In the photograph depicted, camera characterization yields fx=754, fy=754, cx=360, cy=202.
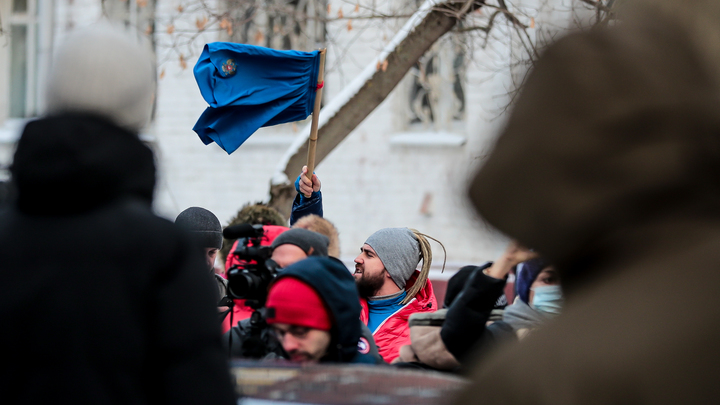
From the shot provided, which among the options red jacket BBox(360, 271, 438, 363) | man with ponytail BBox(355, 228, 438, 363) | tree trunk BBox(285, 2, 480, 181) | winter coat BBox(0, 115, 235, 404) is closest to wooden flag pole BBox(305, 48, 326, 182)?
man with ponytail BBox(355, 228, 438, 363)

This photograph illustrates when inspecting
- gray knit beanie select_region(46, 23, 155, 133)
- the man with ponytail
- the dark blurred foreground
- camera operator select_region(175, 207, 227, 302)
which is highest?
gray knit beanie select_region(46, 23, 155, 133)

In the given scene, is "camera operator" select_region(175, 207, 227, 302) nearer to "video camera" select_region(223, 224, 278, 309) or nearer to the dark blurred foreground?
"video camera" select_region(223, 224, 278, 309)

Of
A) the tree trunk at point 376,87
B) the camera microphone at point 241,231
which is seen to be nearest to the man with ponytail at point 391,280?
the camera microphone at point 241,231

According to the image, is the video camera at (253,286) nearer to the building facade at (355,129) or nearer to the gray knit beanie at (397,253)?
the gray knit beanie at (397,253)

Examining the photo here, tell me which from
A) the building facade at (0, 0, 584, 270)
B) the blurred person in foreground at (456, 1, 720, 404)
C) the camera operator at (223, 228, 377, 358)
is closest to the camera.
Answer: the blurred person in foreground at (456, 1, 720, 404)

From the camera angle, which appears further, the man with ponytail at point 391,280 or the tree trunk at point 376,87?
Answer: the tree trunk at point 376,87

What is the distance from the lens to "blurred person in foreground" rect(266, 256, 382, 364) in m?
2.34

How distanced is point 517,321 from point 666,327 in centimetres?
160

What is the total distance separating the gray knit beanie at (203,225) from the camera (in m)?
3.82

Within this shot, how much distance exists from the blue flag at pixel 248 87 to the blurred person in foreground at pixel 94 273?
335 cm

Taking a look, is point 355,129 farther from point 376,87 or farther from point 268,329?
point 268,329

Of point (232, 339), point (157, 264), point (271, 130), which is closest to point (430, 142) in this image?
point (271, 130)

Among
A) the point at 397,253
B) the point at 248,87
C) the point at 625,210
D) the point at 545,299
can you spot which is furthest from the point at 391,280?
the point at 625,210

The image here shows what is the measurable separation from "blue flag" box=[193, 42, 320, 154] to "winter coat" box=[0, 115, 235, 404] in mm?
3417
